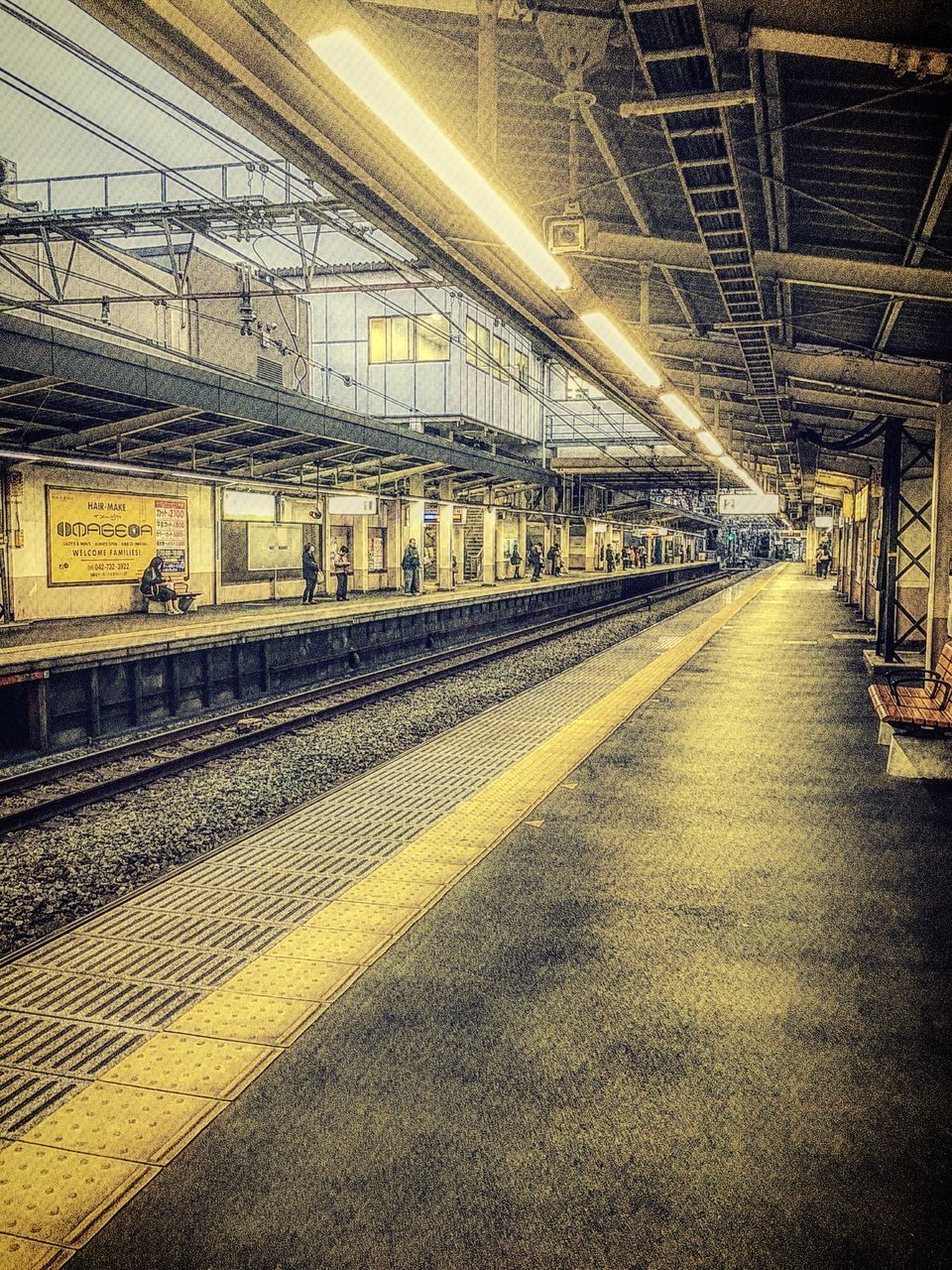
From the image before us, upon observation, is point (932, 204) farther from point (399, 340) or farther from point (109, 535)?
point (399, 340)

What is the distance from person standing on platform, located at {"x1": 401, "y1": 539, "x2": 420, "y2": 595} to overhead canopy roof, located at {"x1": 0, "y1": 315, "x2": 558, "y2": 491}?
2.67m

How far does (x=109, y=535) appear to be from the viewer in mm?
16172

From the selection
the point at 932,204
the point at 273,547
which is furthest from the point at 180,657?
the point at 932,204

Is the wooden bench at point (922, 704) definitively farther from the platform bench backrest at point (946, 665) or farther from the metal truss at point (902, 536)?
the metal truss at point (902, 536)

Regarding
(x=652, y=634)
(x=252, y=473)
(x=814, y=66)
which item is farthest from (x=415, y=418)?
(x=814, y=66)

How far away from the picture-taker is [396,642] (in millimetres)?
19234

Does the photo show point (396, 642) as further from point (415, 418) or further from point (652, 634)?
point (415, 418)

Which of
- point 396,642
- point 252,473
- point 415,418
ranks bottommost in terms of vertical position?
point 396,642

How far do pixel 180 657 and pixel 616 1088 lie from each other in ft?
35.3

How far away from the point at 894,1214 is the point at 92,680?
10312 mm

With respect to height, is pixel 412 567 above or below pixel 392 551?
below

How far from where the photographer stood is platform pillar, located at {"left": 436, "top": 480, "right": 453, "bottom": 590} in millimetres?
26031

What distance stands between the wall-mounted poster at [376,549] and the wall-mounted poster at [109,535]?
879 cm

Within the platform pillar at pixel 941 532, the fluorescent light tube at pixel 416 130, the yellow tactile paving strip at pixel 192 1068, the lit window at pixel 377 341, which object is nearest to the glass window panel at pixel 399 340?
the lit window at pixel 377 341
